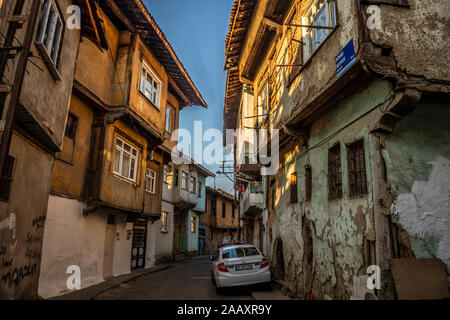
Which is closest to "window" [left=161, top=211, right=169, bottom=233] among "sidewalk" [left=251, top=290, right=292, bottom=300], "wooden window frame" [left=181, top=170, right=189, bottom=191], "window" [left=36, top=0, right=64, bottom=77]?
"wooden window frame" [left=181, top=170, right=189, bottom=191]

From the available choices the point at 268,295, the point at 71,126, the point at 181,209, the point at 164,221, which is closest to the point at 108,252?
the point at 71,126

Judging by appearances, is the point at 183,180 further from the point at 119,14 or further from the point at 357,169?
the point at 357,169

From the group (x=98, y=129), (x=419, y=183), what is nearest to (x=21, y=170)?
(x=98, y=129)

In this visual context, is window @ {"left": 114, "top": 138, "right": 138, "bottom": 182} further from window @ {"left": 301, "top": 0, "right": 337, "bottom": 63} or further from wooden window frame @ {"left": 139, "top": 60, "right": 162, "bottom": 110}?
window @ {"left": 301, "top": 0, "right": 337, "bottom": 63}

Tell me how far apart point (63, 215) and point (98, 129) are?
3.84 m

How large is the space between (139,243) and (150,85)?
8469mm

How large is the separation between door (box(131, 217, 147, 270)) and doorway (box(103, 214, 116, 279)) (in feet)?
7.20

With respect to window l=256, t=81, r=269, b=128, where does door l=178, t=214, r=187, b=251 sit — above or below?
below

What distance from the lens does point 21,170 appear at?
6391mm

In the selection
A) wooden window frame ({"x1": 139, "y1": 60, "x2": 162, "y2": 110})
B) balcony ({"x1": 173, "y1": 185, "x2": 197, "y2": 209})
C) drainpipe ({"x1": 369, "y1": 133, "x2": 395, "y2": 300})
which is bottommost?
drainpipe ({"x1": 369, "y1": 133, "x2": 395, "y2": 300})

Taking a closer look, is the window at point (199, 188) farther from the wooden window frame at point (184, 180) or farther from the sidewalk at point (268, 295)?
the sidewalk at point (268, 295)

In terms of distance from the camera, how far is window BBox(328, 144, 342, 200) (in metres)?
7.27

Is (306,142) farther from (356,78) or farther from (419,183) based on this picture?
(419,183)

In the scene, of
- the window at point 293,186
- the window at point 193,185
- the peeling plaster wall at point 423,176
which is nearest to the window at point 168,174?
the window at point 193,185
